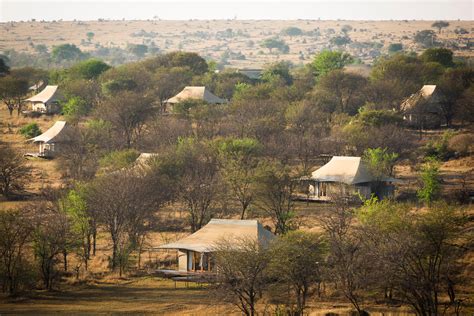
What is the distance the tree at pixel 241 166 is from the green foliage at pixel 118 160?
13.4 feet

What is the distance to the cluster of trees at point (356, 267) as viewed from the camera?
25.3 metres

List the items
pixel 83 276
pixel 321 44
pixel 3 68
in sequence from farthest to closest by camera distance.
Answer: pixel 321 44
pixel 3 68
pixel 83 276

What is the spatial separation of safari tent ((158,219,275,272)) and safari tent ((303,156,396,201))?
8835mm

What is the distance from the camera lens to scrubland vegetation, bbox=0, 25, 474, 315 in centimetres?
2670

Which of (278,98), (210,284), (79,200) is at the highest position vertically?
(278,98)

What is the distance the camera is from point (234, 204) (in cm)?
4094

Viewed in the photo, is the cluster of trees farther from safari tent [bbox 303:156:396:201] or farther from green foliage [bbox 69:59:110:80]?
green foliage [bbox 69:59:110:80]

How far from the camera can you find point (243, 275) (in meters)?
26.2

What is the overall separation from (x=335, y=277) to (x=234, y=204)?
47.1 ft

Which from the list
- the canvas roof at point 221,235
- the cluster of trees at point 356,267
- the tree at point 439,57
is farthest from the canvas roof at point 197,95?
the cluster of trees at point 356,267

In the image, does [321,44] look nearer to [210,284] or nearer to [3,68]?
[3,68]

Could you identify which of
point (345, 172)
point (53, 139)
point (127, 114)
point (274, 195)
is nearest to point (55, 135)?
point (53, 139)

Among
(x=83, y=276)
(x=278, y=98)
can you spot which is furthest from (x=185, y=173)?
(x=278, y=98)

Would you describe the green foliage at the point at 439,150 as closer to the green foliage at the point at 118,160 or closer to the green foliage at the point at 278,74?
the green foliage at the point at 118,160
